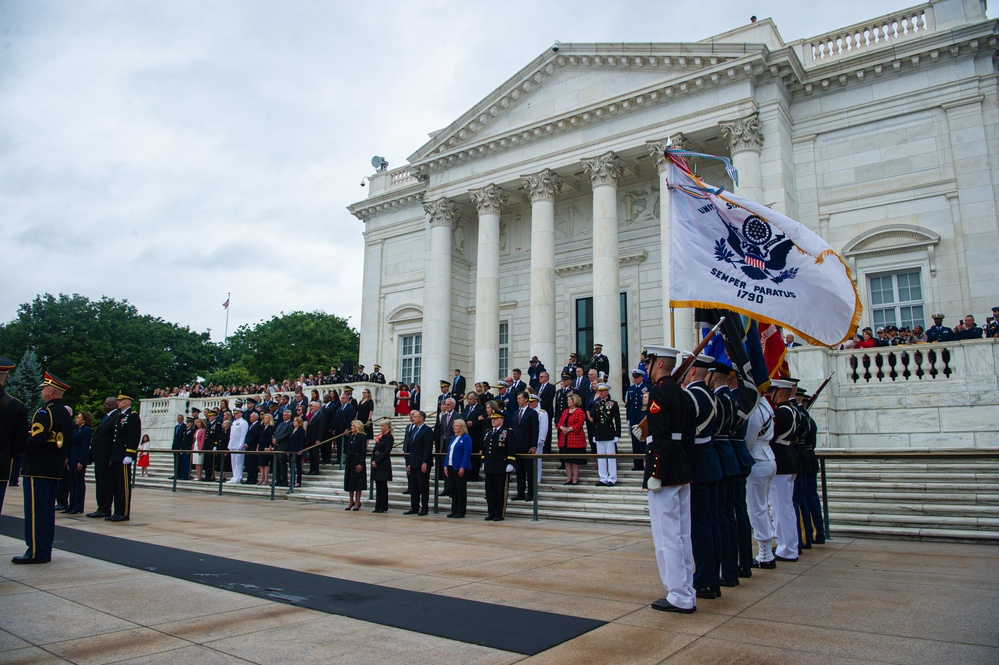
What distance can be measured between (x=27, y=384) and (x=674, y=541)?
47826mm

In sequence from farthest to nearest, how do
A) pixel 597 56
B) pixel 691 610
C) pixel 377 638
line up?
pixel 597 56
pixel 691 610
pixel 377 638

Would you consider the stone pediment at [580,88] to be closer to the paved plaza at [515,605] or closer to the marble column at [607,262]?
the marble column at [607,262]

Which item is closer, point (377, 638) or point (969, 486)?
point (377, 638)

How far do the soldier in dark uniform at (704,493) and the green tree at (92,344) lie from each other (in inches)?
1992

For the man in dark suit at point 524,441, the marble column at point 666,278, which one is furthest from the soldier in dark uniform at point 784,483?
Answer: the marble column at point 666,278

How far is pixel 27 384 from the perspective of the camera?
42.7 meters

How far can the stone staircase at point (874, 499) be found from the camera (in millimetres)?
10766

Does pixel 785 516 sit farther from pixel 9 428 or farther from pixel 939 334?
pixel 939 334

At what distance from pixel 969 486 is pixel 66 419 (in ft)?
45.7

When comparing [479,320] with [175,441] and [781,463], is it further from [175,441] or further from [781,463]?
[781,463]

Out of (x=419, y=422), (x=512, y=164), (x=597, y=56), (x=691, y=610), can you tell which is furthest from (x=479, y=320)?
(x=691, y=610)

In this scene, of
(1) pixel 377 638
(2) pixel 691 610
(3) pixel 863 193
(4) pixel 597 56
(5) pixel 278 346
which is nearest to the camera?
(1) pixel 377 638

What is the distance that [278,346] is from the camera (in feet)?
193

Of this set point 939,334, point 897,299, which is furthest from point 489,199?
point 939,334
